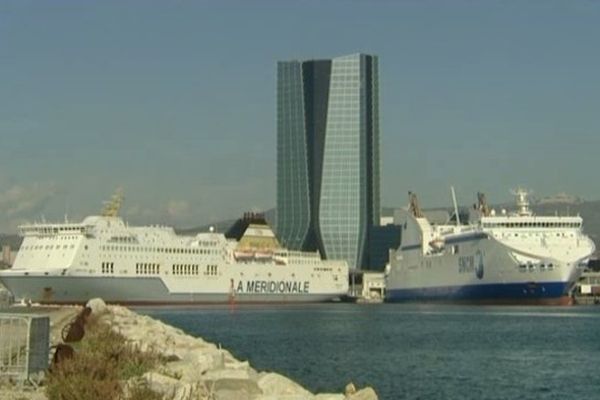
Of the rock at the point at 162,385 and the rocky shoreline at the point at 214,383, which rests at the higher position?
the rock at the point at 162,385

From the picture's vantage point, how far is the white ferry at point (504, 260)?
9181 cm

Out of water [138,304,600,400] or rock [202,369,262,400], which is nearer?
rock [202,369,262,400]

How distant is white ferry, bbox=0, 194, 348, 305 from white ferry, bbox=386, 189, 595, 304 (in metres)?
13.0

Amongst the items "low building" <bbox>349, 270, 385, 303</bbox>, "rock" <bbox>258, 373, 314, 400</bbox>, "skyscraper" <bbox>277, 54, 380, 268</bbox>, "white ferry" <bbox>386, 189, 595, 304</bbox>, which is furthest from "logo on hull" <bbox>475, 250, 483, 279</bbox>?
"rock" <bbox>258, 373, 314, 400</bbox>

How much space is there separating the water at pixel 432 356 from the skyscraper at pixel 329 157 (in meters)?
116

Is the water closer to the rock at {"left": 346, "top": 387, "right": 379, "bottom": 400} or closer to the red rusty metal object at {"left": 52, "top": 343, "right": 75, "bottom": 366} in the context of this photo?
the red rusty metal object at {"left": 52, "top": 343, "right": 75, "bottom": 366}

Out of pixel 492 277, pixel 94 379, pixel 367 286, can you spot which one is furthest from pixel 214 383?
pixel 367 286

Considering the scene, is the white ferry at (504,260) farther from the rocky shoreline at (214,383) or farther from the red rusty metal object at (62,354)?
the red rusty metal object at (62,354)

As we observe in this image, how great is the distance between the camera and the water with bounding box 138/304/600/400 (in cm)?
2623

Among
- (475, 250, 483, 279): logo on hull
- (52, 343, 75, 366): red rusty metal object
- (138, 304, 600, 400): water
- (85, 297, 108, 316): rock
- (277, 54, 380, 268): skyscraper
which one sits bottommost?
(138, 304, 600, 400): water

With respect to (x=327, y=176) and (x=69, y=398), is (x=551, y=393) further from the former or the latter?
(x=327, y=176)

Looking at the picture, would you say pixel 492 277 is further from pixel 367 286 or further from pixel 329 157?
pixel 329 157

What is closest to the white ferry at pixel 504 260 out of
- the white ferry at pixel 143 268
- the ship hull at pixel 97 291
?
the white ferry at pixel 143 268

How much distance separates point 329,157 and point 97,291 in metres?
88.3
